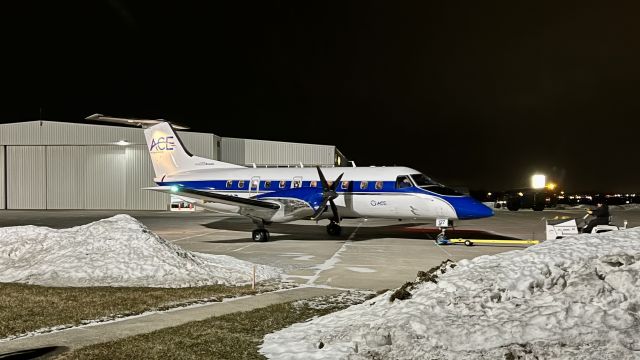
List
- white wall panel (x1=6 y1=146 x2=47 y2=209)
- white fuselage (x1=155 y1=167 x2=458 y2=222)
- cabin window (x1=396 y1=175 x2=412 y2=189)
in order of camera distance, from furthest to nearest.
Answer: white wall panel (x1=6 y1=146 x2=47 y2=209), cabin window (x1=396 y1=175 x2=412 y2=189), white fuselage (x1=155 y1=167 x2=458 y2=222)

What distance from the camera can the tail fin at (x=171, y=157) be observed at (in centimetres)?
2705

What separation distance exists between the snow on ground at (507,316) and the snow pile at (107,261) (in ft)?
17.6

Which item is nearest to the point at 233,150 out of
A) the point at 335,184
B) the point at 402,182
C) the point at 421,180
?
the point at 335,184

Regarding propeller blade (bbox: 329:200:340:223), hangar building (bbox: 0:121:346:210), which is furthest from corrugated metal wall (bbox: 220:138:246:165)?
propeller blade (bbox: 329:200:340:223)

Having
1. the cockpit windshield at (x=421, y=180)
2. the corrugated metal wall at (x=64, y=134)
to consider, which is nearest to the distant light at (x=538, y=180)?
the corrugated metal wall at (x=64, y=134)

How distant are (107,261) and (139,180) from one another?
1352 inches

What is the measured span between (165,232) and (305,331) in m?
20.3

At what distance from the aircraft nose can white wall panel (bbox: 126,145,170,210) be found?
32075 millimetres

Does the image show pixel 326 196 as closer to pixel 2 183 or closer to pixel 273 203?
pixel 273 203

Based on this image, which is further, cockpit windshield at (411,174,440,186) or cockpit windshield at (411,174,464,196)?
cockpit windshield at (411,174,440,186)

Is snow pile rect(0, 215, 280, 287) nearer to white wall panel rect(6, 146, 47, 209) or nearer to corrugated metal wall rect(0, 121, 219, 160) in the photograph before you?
corrugated metal wall rect(0, 121, 219, 160)

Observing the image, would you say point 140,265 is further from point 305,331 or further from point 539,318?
point 539,318

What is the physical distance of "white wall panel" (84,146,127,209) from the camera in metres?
44.9

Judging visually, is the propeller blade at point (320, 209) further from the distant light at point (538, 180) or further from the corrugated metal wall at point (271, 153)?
the distant light at point (538, 180)
